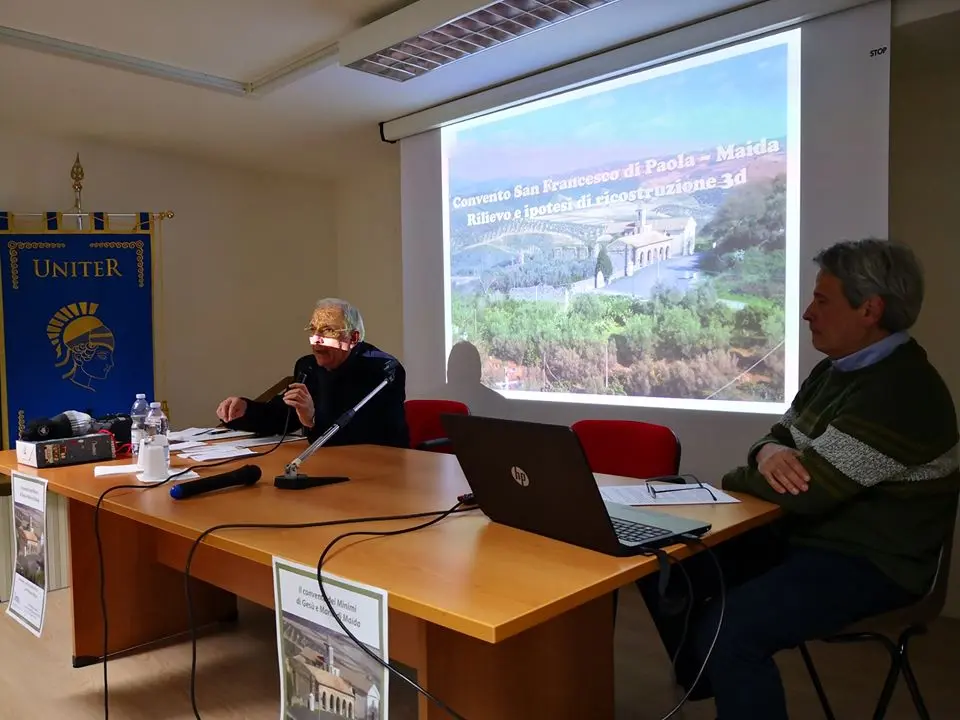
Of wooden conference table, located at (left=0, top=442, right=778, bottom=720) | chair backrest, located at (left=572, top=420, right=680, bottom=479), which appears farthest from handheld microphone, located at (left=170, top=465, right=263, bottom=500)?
chair backrest, located at (left=572, top=420, right=680, bottom=479)

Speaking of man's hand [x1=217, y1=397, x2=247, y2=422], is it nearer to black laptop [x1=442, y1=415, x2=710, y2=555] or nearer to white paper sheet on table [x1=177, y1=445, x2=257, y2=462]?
white paper sheet on table [x1=177, y1=445, x2=257, y2=462]

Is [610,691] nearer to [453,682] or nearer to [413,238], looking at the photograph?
[453,682]

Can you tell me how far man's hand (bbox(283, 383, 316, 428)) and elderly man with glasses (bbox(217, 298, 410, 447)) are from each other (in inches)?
2.6

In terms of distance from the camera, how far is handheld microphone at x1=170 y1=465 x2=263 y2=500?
5.39 feet

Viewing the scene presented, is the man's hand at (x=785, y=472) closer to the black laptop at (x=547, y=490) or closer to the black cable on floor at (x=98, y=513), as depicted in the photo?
the black laptop at (x=547, y=490)

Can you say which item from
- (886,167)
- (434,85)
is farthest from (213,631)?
(886,167)

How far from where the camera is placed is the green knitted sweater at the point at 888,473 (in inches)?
56.5

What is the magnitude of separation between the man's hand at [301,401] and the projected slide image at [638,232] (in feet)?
4.77

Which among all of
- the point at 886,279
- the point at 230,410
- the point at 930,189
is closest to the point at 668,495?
the point at 886,279

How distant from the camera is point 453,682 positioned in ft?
4.32

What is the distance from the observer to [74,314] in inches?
157

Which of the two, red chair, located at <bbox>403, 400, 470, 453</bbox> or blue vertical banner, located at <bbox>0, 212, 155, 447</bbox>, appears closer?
red chair, located at <bbox>403, 400, 470, 453</bbox>

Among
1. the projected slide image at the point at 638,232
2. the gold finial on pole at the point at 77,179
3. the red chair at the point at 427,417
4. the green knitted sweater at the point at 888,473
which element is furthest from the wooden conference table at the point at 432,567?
the gold finial on pole at the point at 77,179

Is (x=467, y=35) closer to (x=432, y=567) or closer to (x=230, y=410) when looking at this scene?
(x=230, y=410)
